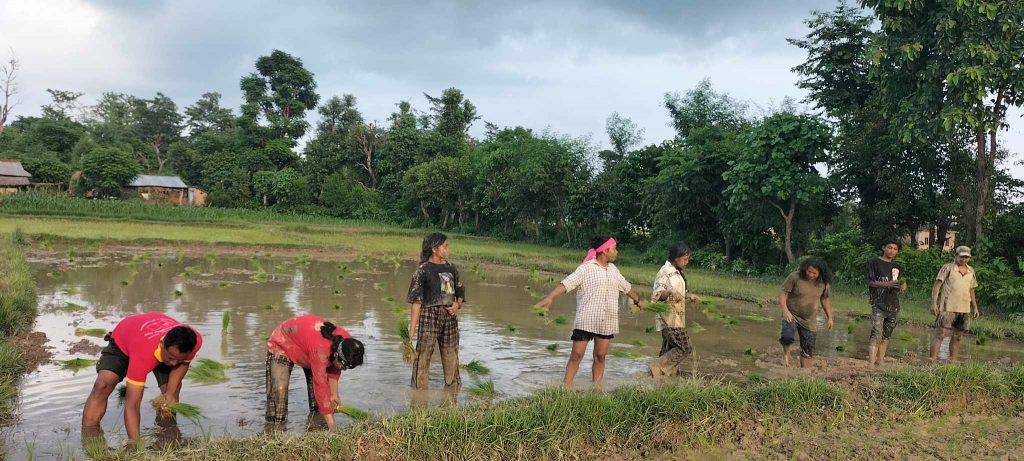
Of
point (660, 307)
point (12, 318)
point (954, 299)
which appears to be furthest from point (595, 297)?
point (12, 318)

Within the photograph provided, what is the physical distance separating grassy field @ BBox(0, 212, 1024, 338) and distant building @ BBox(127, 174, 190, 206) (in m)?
15.4

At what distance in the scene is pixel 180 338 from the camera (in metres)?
4.18

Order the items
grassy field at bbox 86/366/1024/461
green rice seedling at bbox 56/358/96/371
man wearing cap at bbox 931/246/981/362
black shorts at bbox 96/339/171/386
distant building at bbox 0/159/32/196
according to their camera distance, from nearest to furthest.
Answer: grassy field at bbox 86/366/1024/461 → black shorts at bbox 96/339/171/386 → green rice seedling at bbox 56/358/96/371 → man wearing cap at bbox 931/246/981/362 → distant building at bbox 0/159/32/196

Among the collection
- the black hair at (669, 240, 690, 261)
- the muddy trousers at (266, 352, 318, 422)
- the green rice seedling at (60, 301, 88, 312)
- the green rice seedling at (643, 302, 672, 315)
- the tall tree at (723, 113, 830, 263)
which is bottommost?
the green rice seedling at (60, 301, 88, 312)

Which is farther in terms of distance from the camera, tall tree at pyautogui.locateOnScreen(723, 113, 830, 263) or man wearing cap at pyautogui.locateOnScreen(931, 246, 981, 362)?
tall tree at pyautogui.locateOnScreen(723, 113, 830, 263)

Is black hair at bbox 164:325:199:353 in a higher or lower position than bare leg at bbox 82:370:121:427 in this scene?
higher

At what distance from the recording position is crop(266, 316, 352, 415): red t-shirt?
4426 millimetres

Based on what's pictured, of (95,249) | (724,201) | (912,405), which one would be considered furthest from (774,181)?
(95,249)

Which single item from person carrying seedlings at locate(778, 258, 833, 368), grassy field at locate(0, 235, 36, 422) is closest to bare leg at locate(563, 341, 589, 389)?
person carrying seedlings at locate(778, 258, 833, 368)

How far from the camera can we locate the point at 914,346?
9531mm

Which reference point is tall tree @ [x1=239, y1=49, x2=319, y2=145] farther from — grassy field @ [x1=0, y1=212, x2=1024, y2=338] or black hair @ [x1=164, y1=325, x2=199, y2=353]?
black hair @ [x1=164, y1=325, x2=199, y2=353]

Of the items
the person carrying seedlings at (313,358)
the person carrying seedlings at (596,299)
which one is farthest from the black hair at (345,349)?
the person carrying seedlings at (596,299)

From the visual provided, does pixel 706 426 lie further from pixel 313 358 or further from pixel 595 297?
pixel 313 358

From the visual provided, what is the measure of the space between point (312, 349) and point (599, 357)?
276 cm
